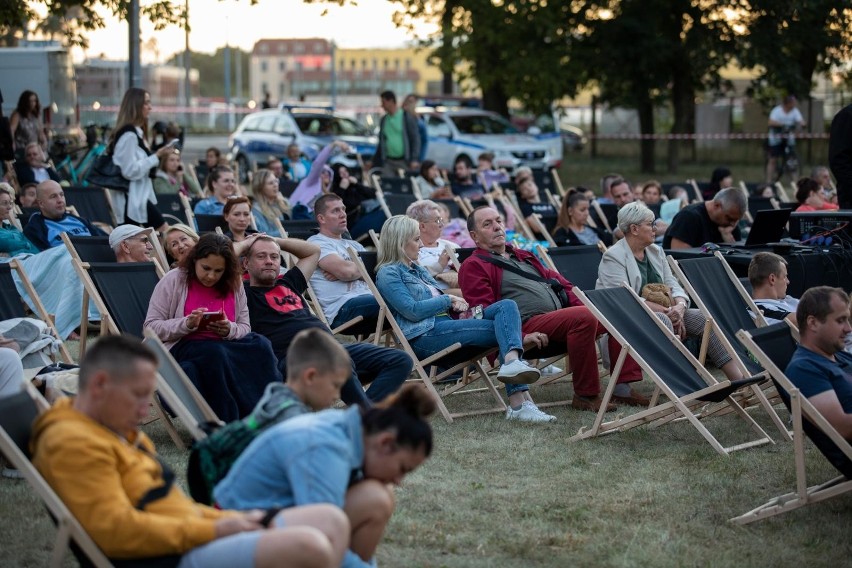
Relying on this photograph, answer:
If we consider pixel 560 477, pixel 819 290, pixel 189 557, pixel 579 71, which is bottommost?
pixel 560 477

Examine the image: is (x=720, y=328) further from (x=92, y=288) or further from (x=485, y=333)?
(x=92, y=288)

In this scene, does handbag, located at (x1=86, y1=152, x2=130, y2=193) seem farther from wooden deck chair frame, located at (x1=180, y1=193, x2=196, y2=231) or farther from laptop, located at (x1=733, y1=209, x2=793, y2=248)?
laptop, located at (x1=733, y1=209, x2=793, y2=248)

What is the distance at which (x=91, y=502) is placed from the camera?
3.43m

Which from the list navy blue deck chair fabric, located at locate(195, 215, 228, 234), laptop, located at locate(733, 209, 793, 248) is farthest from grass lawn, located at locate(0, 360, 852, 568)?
navy blue deck chair fabric, located at locate(195, 215, 228, 234)

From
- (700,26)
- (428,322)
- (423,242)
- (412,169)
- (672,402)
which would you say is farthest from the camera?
(700,26)

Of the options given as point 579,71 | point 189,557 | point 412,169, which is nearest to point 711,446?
point 189,557

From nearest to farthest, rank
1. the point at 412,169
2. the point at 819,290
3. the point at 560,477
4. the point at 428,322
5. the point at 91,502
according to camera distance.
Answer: the point at 91,502
the point at 819,290
the point at 560,477
the point at 428,322
the point at 412,169

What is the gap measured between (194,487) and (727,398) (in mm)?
3365

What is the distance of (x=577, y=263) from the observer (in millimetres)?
8516

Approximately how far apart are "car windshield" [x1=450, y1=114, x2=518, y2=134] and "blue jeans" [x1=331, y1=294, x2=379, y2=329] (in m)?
16.6

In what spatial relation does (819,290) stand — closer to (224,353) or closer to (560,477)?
(560,477)

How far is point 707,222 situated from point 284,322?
404 centimetres

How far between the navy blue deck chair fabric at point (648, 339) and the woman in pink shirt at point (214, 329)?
1757 millimetres

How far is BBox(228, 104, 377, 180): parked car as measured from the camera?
22.5 meters
